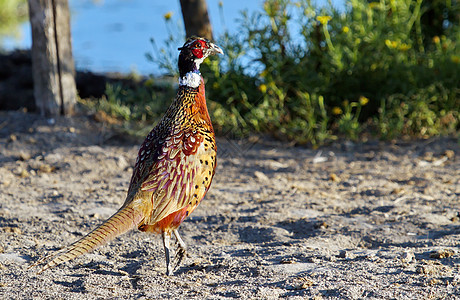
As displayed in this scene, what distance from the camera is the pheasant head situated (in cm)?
318

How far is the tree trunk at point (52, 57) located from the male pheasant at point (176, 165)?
304 centimetres

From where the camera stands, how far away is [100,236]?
2.72m

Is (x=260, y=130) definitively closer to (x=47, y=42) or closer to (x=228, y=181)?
(x=228, y=181)

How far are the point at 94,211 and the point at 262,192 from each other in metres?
1.36

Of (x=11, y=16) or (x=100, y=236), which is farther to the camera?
(x=11, y=16)

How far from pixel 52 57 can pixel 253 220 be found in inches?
119

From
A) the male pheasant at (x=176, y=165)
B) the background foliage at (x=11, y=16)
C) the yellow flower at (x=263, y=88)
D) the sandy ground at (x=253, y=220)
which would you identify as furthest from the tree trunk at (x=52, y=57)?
the background foliage at (x=11, y=16)

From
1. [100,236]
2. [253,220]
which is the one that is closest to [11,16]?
[253,220]

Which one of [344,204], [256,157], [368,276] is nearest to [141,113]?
[256,157]

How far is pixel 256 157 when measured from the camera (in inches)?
225

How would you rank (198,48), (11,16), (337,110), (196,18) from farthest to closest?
(11,16), (196,18), (337,110), (198,48)

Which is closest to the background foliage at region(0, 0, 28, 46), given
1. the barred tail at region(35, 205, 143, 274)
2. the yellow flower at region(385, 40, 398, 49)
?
the yellow flower at region(385, 40, 398, 49)

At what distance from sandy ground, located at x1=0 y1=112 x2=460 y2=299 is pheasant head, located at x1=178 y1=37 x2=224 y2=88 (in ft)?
3.38

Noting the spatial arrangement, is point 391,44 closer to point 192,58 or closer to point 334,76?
point 334,76
